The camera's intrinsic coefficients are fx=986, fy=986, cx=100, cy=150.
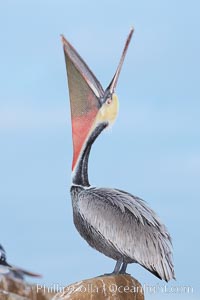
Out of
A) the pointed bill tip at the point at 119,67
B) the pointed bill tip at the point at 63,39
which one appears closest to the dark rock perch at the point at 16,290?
the pointed bill tip at the point at 119,67

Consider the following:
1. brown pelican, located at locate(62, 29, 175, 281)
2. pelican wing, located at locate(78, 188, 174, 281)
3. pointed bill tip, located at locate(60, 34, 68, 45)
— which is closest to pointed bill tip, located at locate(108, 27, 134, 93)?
brown pelican, located at locate(62, 29, 175, 281)

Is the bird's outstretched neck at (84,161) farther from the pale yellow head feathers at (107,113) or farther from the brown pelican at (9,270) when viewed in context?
the brown pelican at (9,270)

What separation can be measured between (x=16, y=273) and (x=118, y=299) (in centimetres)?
161

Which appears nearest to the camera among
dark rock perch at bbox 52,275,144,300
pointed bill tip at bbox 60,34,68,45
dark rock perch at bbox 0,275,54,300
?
dark rock perch at bbox 52,275,144,300

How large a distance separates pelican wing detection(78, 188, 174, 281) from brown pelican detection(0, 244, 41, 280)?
119 cm

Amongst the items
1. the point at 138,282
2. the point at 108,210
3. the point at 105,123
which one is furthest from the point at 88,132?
the point at 138,282

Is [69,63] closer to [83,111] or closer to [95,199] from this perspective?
[83,111]

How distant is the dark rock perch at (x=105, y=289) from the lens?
10781 millimetres

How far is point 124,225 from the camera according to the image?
11109 millimetres

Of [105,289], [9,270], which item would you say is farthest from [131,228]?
[9,270]

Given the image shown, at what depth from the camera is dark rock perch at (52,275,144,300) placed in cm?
1078

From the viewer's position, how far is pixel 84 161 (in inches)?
454

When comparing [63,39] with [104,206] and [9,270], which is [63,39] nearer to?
[104,206]

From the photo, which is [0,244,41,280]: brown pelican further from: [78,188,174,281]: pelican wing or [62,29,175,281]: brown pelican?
[78,188,174,281]: pelican wing
